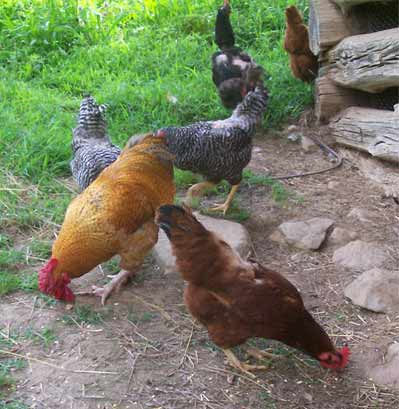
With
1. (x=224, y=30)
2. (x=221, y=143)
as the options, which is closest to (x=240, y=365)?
(x=221, y=143)

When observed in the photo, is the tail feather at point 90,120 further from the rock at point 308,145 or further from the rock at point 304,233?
the rock at point 308,145

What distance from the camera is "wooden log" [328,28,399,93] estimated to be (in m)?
4.89

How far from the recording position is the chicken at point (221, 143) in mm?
4875

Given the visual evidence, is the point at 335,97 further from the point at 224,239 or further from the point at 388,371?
the point at 388,371

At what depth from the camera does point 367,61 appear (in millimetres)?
5168

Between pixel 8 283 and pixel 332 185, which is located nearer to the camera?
pixel 8 283

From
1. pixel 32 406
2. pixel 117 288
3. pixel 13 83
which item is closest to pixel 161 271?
pixel 117 288

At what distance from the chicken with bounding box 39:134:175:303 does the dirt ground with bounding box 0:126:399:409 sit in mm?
246

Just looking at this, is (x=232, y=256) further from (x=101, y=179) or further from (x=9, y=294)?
(x=9, y=294)

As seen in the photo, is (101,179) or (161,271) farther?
(161,271)

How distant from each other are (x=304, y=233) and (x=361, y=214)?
0.60 metres

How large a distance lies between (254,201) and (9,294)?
7.10 feet

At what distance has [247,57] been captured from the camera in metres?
6.23

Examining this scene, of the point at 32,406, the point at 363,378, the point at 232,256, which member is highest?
the point at 232,256
